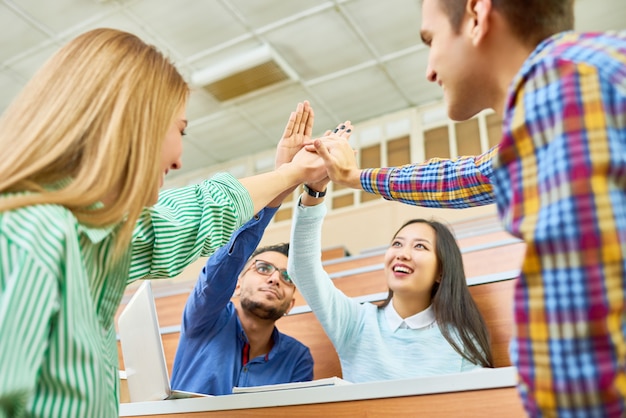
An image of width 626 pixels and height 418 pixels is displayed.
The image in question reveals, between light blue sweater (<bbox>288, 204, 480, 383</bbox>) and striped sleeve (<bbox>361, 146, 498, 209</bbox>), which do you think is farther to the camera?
light blue sweater (<bbox>288, 204, 480, 383</bbox>)

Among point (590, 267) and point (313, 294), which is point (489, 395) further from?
point (313, 294)

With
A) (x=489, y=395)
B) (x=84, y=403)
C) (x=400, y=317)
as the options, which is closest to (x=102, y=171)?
(x=84, y=403)

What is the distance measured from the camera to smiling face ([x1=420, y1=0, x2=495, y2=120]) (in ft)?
2.23

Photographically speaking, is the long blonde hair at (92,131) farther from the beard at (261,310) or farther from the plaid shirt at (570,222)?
the beard at (261,310)

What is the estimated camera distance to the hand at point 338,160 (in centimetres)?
122

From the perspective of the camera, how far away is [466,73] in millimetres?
695

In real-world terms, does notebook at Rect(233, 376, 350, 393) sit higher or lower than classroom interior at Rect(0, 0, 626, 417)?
lower

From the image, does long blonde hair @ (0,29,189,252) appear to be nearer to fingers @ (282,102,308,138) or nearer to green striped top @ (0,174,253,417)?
green striped top @ (0,174,253,417)

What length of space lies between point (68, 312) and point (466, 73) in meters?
0.49

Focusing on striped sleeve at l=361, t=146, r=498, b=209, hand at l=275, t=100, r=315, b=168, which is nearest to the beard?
hand at l=275, t=100, r=315, b=168

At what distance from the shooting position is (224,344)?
1.50 meters

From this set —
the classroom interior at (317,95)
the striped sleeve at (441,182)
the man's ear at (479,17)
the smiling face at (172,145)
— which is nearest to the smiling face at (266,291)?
the classroom interior at (317,95)

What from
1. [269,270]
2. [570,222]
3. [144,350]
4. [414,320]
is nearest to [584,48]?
[570,222]

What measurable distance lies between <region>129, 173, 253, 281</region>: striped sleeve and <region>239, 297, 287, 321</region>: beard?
0.66 metres
